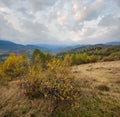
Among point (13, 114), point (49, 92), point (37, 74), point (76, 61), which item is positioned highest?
point (37, 74)

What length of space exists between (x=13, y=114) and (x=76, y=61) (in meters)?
60.6

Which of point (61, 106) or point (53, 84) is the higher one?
point (53, 84)

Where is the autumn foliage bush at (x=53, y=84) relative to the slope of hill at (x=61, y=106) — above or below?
above

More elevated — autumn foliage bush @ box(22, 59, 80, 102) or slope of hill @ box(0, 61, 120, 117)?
autumn foliage bush @ box(22, 59, 80, 102)

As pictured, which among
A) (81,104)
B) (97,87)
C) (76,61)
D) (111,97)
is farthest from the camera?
(76,61)

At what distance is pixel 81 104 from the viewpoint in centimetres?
1086

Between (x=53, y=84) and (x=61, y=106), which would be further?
(x=53, y=84)

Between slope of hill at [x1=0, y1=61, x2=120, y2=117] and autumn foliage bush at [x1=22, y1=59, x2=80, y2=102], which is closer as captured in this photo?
slope of hill at [x1=0, y1=61, x2=120, y2=117]

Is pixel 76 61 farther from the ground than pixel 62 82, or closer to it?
closer to it

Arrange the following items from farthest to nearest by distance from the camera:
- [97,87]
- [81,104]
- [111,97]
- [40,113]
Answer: [97,87] → [111,97] → [81,104] → [40,113]

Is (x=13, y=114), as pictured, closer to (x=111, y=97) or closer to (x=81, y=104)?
(x=81, y=104)

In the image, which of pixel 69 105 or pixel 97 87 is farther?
pixel 97 87

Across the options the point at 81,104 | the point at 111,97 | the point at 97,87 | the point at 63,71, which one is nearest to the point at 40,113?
the point at 81,104

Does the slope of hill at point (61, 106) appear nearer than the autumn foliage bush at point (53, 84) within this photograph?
Yes
